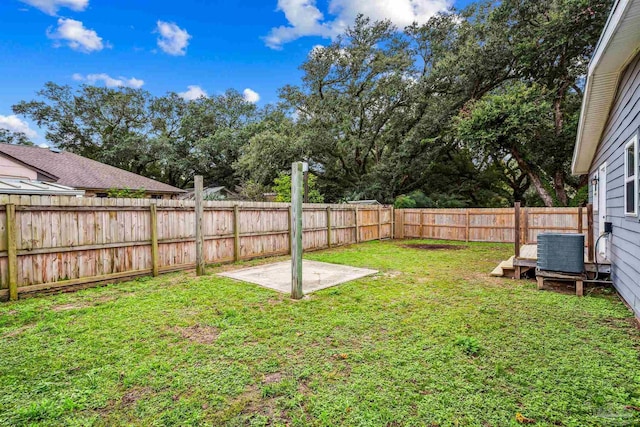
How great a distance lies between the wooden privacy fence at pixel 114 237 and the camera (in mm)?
4637

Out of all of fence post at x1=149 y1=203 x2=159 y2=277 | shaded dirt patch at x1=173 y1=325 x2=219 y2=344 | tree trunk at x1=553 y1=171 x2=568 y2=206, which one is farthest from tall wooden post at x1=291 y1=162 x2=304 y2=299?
tree trunk at x1=553 y1=171 x2=568 y2=206

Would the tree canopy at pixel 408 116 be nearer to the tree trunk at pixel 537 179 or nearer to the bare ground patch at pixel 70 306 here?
the tree trunk at pixel 537 179

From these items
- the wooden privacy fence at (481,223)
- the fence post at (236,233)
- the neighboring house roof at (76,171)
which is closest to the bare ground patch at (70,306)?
the fence post at (236,233)

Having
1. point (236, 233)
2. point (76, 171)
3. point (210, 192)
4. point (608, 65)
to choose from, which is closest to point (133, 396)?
point (236, 233)

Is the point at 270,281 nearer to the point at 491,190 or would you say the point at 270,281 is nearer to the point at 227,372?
the point at 227,372

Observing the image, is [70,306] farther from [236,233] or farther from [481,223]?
[481,223]

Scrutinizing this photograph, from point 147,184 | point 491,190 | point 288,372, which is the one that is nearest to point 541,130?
point 491,190

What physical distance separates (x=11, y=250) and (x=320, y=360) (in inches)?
192

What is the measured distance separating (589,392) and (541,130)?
14871 mm

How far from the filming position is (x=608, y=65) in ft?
13.9

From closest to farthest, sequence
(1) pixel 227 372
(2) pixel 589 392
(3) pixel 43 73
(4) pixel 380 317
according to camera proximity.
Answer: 1. (2) pixel 589 392
2. (1) pixel 227 372
3. (4) pixel 380 317
4. (3) pixel 43 73

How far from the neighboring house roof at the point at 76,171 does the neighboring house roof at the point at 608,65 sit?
18.0 metres

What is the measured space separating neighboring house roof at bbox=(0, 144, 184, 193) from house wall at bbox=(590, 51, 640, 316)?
18.3m

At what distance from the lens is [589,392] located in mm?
2211
